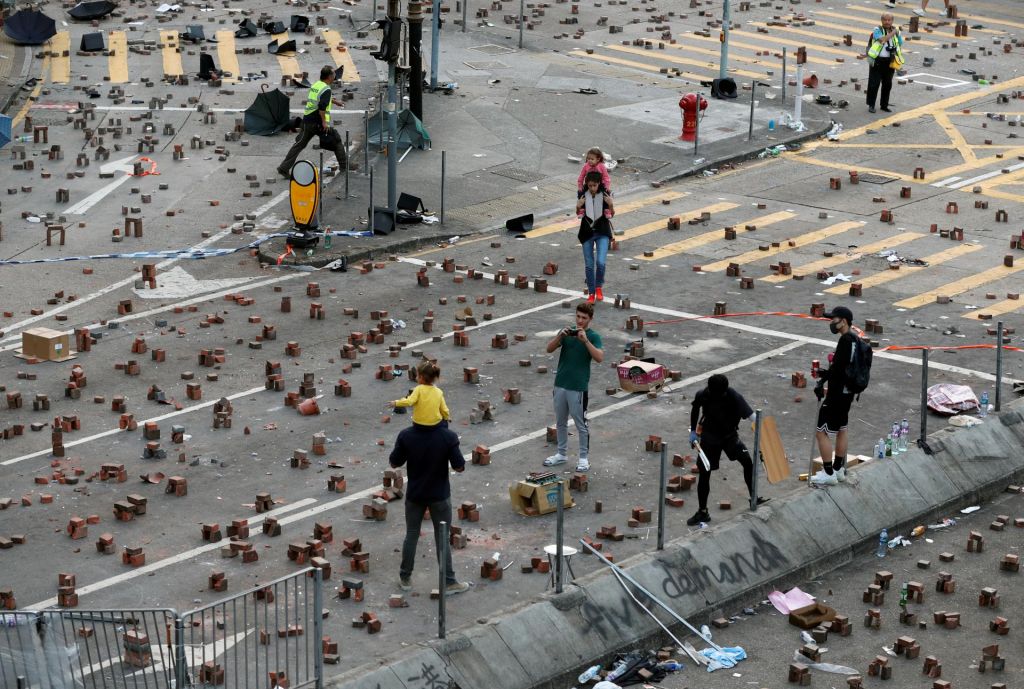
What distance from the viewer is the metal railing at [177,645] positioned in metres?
11.6

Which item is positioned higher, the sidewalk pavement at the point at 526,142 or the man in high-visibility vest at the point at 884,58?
the man in high-visibility vest at the point at 884,58

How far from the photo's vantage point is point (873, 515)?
54.0 ft

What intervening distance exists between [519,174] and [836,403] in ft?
43.1

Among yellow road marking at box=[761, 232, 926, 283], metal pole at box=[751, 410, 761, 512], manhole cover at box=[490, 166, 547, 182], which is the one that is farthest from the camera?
manhole cover at box=[490, 166, 547, 182]

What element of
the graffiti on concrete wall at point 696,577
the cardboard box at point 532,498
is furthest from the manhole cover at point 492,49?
the graffiti on concrete wall at point 696,577

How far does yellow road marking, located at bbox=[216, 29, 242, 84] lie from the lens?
115 feet

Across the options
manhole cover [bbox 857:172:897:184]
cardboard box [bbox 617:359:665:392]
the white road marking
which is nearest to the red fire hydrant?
manhole cover [bbox 857:172:897:184]

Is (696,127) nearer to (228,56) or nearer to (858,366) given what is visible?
(228,56)

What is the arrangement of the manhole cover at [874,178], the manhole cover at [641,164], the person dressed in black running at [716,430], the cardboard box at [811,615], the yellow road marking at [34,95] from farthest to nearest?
1. the yellow road marking at [34,95]
2. the manhole cover at [641,164]
3. the manhole cover at [874,178]
4. the person dressed in black running at [716,430]
5. the cardboard box at [811,615]

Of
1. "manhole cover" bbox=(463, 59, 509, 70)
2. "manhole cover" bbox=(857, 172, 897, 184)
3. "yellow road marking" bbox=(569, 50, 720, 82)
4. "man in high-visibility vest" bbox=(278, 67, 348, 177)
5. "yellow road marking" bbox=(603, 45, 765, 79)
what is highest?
"man in high-visibility vest" bbox=(278, 67, 348, 177)

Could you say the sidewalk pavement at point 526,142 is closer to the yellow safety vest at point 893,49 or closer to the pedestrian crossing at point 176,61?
the yellow safety vest at point 893,49

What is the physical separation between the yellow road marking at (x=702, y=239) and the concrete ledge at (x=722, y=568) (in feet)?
22.9

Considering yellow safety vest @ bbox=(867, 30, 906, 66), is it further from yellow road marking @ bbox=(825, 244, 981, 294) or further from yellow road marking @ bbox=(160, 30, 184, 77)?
yellow road marking @ bbox=(160, 30, 184, 77)

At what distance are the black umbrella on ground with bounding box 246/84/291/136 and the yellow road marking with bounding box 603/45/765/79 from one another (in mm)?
9659
